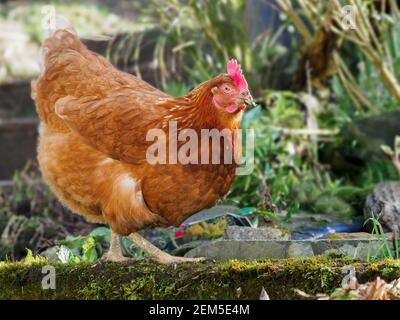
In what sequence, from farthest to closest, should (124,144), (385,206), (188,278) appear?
1. (385,206)
2. (124,144)
3. (188,278)

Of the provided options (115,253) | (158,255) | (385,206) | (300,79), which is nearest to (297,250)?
(158,255)

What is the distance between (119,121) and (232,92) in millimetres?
646

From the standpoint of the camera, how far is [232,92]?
11.4 feet

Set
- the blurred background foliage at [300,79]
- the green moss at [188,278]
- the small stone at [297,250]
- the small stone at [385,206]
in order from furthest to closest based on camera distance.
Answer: the blurred background foliage at [300,79] < the small stone at [385,206] < the small stone at [297,250] < the green moss at [188,278]

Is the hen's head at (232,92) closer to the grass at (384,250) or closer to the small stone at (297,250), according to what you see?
the small stone at (297,250)

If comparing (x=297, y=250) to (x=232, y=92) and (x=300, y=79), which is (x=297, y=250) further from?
(x=300, y=79)

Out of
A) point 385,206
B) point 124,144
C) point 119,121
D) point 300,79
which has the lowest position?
point 385,206

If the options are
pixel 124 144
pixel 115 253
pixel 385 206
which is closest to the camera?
pixel 124 144

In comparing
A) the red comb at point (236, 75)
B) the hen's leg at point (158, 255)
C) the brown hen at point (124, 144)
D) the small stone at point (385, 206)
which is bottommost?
the hen's leg at point (158, 255)

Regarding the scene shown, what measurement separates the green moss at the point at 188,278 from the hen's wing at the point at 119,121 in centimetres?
57

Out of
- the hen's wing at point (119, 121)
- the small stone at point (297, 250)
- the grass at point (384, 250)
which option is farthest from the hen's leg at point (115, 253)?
the grass at point (384, 250)

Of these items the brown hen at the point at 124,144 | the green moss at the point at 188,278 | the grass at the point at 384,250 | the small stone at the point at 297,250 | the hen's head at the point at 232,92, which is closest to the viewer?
the green moss at the point at 188,278

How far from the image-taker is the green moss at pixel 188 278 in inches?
130
